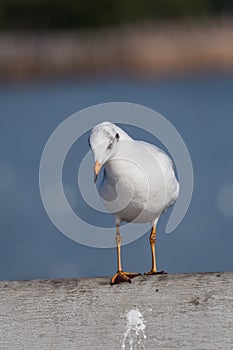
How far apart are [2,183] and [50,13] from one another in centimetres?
2117

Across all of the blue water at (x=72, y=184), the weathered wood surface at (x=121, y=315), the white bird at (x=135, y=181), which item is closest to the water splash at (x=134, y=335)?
the weathered wood surface at (x=121, y=315)

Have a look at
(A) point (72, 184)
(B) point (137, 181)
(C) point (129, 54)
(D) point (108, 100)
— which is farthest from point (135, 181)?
(C) point (129, 54)

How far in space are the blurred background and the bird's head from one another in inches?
218

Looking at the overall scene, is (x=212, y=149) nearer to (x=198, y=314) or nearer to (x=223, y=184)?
(x=223, y=184)

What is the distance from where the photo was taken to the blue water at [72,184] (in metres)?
9.62

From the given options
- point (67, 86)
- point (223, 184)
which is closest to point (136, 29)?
point (67, 86)

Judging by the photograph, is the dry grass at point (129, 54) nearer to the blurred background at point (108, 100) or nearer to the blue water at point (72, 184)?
the blurred background at point (108, 100)

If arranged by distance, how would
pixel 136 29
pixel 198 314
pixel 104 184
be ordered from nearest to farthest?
1. pixel 198 314
2. pixel 104 184
3. pixel 136 29

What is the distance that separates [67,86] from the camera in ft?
81.7

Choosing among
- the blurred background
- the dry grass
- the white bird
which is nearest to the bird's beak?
the white bird

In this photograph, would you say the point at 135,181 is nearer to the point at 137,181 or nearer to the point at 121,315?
the point at 137,181

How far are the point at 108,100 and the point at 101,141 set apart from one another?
17576mm

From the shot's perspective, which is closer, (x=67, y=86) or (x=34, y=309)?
(x=34, y=309)

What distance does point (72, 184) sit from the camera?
11.1 m
